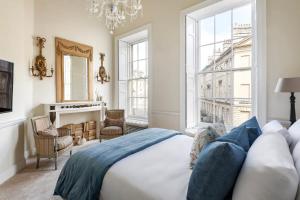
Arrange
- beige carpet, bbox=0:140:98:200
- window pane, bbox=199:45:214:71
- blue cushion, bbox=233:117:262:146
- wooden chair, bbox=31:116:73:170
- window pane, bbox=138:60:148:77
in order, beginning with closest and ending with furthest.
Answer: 1. blue cushion, bbox=233:117:262:146
2. beige carpet, bbox=0:140:98:200
3. wooden chair, bbox=31:116:73:170
4. window pane, bbox=199:45:214:71
5. window pane, bbox=138:60:148:77

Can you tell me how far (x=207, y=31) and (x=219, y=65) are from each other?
2.43 ft

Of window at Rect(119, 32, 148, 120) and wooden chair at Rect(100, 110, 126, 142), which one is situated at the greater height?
window at Rect(119, 32, 148, 120)

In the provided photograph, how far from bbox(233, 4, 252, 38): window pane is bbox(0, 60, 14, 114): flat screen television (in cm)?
355

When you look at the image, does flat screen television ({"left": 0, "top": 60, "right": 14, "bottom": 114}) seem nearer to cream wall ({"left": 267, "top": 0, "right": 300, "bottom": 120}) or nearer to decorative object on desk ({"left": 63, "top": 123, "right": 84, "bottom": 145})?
decorative object on desk ({"left": 63, "top": 123, "right": 84, "bottom": 145})

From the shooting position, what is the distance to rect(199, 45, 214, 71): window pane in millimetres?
3414

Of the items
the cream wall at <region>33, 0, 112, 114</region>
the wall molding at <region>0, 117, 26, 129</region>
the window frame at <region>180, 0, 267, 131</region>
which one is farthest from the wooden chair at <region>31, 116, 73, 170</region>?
the window frame at <region>180, 0, 267, 131</region>

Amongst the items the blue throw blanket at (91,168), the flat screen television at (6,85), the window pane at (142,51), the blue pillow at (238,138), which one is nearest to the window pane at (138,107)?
the window pane at (142,51)

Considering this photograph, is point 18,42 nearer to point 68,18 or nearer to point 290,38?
point 68,18

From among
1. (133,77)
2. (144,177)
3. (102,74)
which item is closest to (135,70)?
(133,77)

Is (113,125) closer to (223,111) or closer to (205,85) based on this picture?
(205,85)

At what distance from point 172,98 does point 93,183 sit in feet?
8.35

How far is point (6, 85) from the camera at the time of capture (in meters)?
2.54

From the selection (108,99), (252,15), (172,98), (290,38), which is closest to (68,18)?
(108,99)

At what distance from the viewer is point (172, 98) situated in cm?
369
